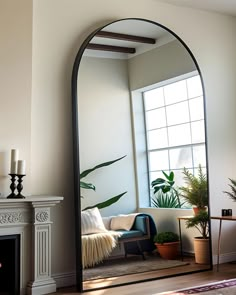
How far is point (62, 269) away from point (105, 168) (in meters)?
1.07

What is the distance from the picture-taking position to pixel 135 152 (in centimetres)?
448

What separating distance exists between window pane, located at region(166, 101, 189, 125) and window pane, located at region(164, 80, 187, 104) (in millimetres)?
61

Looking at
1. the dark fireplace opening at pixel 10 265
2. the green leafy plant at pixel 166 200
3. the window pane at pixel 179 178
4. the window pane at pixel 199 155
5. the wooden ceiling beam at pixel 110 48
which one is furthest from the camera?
the window pane at pixel 199 155

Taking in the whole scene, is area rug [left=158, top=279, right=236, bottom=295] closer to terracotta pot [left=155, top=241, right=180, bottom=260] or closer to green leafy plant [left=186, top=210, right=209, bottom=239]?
terracotta pot [left=155, top=241, right=180, bottom=260]

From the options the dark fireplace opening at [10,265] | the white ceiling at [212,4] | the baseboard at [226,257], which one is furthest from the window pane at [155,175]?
the white ceiling at [212,4]

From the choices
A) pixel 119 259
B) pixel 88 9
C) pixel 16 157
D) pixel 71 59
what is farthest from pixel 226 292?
pixel 88 9

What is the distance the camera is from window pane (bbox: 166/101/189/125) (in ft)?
15.5

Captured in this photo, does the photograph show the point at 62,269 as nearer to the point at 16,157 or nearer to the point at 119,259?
the point at 119,259

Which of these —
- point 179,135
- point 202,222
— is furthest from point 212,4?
point 202,222

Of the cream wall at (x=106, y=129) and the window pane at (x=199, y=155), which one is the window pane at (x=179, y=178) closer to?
the window pane at (x=199, y=155)

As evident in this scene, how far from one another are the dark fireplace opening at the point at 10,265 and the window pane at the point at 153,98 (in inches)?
77.0

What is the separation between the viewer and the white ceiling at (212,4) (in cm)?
A: 495

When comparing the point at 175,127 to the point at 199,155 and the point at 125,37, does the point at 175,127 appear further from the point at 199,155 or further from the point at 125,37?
the point at 125,37

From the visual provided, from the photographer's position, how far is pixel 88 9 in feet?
14.7
